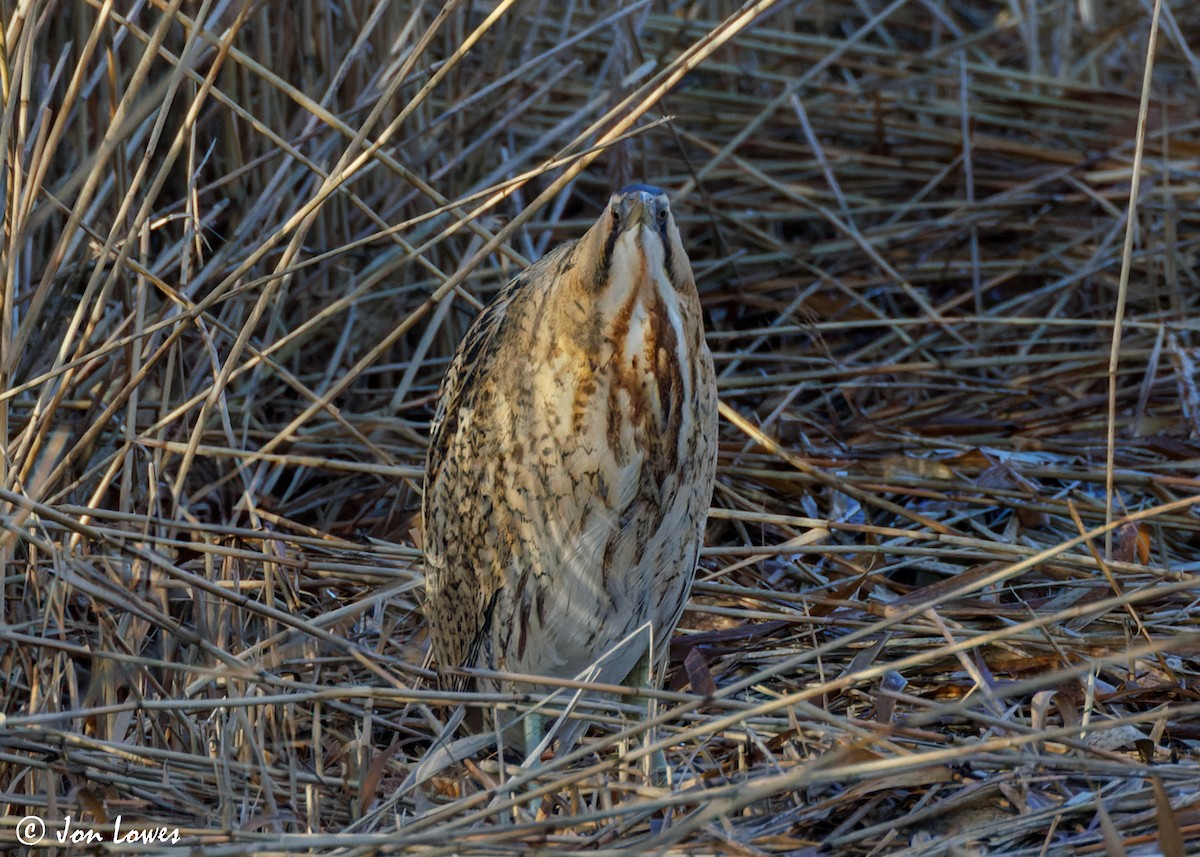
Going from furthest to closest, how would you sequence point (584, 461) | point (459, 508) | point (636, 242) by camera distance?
point (459, 508), point (584, 461), point (636, 242)

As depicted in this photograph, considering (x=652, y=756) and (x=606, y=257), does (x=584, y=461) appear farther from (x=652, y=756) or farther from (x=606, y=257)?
(x=652, y=756)

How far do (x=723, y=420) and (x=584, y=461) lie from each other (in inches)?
63.2

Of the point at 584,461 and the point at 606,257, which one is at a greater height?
the point at 606,257

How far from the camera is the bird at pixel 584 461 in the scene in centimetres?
232

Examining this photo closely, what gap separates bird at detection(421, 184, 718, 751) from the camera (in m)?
2.32

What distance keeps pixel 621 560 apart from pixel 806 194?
9.21ft

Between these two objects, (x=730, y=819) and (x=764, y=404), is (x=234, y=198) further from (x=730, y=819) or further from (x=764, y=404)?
(x=730, y=819)

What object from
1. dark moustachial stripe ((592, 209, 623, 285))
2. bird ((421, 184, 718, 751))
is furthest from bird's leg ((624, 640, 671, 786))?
dark moustachial stripe ((592, 209, 623, 285))

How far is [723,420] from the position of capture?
395 cm

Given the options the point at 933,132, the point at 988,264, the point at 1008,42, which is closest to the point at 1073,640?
the point at 988,264

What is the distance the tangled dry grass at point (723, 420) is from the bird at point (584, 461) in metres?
0.19

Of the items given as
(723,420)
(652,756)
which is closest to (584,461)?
(652,756)

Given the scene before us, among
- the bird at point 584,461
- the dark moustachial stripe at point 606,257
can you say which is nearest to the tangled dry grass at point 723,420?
the bird at point 584,461

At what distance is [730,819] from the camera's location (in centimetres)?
215
